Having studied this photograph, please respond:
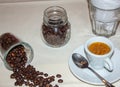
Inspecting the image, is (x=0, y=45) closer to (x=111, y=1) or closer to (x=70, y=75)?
(x=70, y=75)

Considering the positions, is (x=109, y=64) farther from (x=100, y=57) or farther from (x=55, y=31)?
(x=55, y=31)

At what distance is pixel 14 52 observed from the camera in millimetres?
847

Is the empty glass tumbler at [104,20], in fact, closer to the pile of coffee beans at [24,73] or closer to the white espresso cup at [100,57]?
the white espresso cup at [100,57]

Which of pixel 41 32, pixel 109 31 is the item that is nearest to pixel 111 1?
pixel 109 31

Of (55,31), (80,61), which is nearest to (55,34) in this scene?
(55,31)

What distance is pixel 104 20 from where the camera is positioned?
2.87 feet

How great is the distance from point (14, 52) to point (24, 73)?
0.23 ft

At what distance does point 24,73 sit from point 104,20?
0.27 metres

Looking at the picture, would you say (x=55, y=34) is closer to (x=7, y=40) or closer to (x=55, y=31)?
(x=55, y=31)

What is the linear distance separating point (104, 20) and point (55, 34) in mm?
143

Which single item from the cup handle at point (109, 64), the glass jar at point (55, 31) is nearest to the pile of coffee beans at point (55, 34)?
the glass jar at point (55, 31)

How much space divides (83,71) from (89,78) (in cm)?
3

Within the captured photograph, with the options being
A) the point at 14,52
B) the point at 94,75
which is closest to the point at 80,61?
the point at 94,75

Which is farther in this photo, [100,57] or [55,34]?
[55,34]
